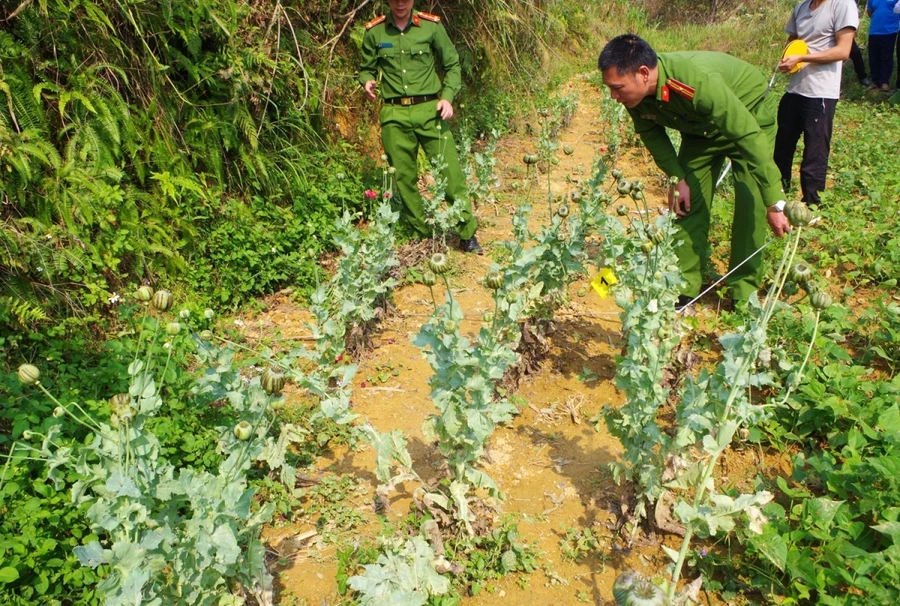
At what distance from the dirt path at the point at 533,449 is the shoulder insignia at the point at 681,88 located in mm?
1627

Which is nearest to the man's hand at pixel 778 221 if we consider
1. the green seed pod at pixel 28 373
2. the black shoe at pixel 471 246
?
the black shoe at pixel 471 246

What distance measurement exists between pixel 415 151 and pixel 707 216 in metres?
2.47

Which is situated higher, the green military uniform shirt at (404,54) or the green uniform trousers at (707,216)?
the green military uniform shirt at (404,54)

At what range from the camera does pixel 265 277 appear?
15.2ft

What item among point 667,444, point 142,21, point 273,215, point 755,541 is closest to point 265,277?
point 273,215

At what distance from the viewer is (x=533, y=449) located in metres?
3.30

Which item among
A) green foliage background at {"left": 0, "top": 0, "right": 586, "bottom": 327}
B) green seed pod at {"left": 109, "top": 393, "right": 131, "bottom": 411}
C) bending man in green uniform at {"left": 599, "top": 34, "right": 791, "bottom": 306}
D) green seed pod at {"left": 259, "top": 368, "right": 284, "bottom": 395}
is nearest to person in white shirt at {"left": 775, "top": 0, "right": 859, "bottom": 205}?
bending man in green uniform at {"left": 599, "top": 34, "right": 791, "bottom": 306}

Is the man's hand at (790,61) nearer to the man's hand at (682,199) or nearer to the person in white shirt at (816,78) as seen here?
the person in white shirt at (816,78)

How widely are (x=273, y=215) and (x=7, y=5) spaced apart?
2.11 metres

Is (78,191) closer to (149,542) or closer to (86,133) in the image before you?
(86,133)

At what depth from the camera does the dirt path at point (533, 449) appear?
2562 mm

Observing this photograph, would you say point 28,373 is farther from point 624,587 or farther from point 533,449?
point 533,449

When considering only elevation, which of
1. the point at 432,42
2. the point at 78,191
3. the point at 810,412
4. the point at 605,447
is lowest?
the point at 605,447

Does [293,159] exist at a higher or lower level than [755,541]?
higher
